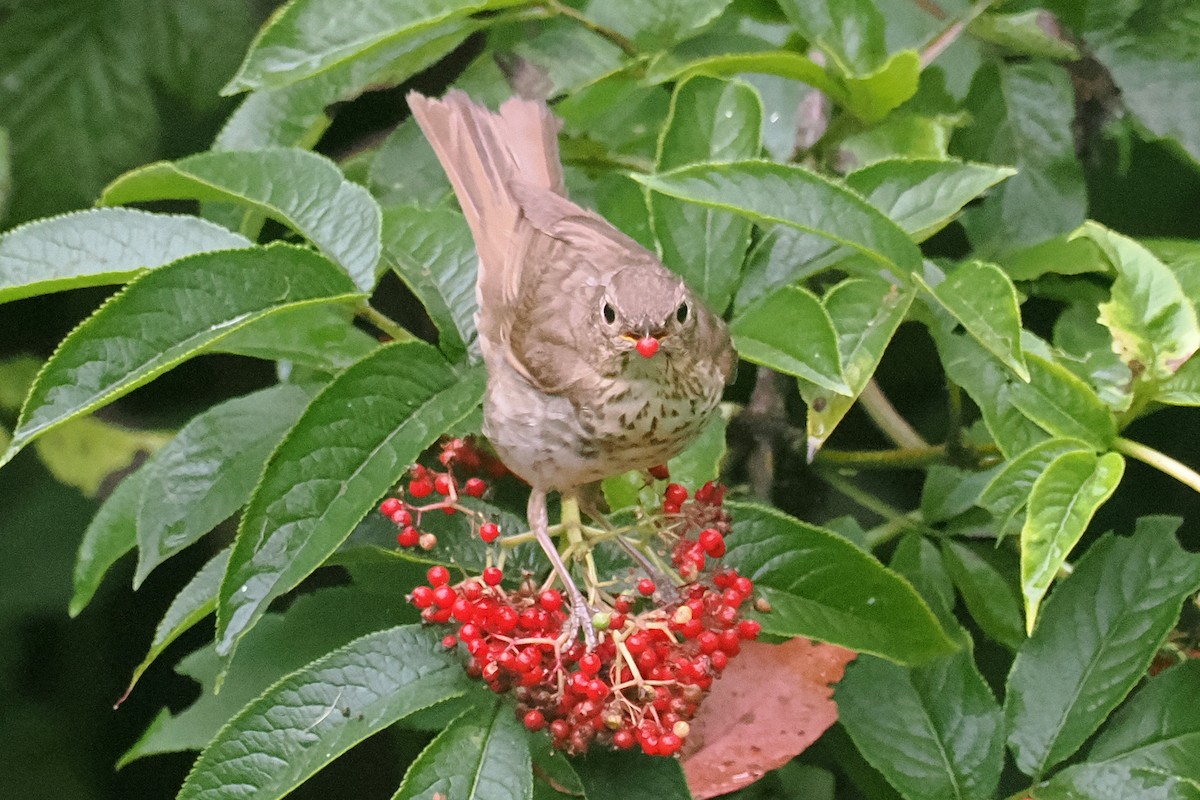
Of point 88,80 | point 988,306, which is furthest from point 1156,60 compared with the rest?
point 88,80

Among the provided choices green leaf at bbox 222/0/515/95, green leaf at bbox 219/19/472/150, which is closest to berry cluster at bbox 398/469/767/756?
green leaf at bbox 222/0/515/95

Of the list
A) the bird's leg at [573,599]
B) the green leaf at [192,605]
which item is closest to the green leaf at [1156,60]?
the bird's leg at [573,599]

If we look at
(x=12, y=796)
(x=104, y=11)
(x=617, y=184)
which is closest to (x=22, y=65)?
(x=104, y=11)

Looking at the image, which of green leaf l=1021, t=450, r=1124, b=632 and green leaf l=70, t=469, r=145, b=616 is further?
green leaf l=70, t=469, r=145, b=616

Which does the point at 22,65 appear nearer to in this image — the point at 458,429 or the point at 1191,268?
the point at 458,429

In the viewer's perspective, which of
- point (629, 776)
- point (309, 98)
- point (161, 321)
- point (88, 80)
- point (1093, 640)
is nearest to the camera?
point (161, 321)

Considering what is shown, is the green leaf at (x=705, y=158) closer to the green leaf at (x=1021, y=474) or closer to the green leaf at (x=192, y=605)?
the green leaf at (x=1021, y=474)

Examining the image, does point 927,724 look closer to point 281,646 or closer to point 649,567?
point 649,567

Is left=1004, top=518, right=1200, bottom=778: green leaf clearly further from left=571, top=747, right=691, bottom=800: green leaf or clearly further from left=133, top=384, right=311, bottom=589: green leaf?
left=133, top=384, right=311, bottom=589: green leaf
